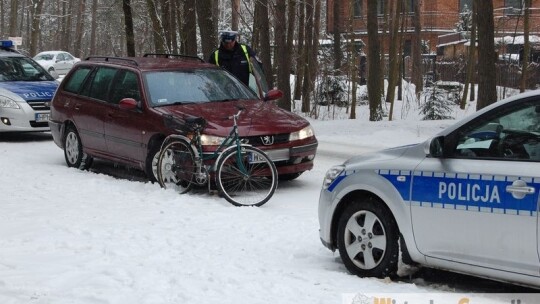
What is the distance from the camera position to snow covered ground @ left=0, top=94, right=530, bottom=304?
559cm

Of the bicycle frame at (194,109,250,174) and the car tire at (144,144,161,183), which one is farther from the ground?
the bicycle frame at (194,109,250,174)

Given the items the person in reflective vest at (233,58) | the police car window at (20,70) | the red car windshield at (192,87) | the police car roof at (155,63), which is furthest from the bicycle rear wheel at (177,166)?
the police car window at (20,70)

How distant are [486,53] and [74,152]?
7716 millimetres

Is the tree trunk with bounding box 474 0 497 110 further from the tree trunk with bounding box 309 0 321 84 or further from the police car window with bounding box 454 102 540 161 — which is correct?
the police car window with bounding box 454 102 540 161

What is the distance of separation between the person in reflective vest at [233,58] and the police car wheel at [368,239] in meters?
7.24

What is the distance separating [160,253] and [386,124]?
462 inches

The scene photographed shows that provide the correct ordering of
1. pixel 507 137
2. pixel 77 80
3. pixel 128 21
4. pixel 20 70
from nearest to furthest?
pixel 507 137 → pixel 77 80 → pixel 20 70 → pixel 128 21

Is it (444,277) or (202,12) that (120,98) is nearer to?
(444,277)

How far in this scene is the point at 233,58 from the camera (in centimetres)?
1321

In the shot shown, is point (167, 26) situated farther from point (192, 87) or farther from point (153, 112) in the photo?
point (153, 112)

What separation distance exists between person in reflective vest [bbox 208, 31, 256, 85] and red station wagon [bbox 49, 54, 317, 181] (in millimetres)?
527

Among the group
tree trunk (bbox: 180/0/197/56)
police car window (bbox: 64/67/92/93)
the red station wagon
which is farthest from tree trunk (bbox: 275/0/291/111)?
police car window (bbox: 64/67/92/93)

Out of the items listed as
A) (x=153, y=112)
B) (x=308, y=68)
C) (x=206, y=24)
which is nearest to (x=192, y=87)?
(x=153, y=112)

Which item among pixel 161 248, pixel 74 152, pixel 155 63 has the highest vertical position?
pixel 155 63
